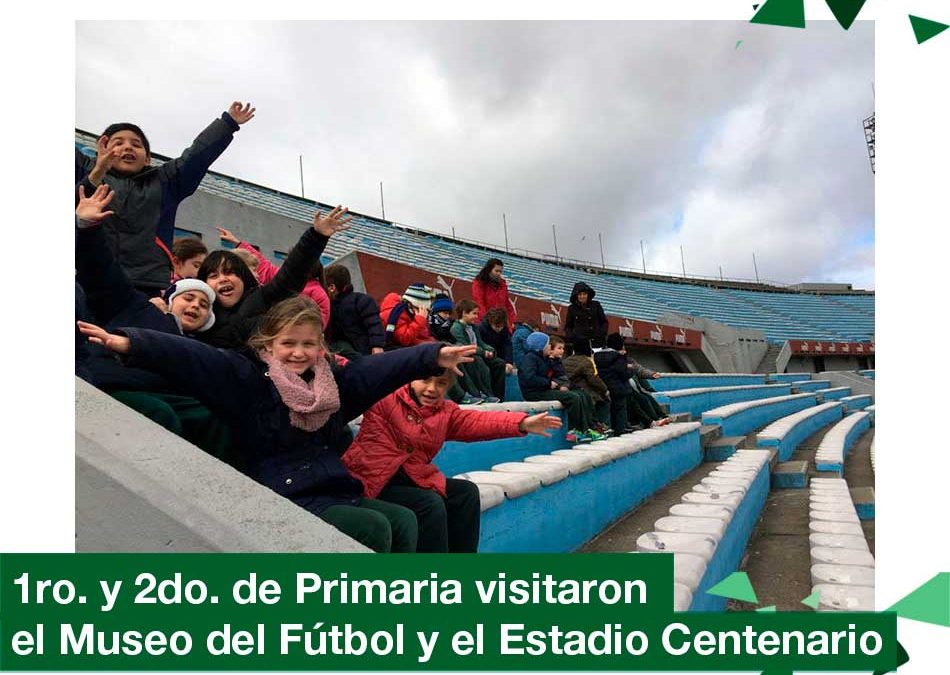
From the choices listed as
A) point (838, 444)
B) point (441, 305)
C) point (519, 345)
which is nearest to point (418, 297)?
point (441, 305)


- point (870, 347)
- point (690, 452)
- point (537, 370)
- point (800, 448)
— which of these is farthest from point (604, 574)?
point (870, 347)

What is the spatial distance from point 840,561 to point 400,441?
1.67 metres

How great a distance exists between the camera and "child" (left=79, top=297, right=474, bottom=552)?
55.8 inches

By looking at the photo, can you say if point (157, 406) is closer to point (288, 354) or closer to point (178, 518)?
point (288, 354)

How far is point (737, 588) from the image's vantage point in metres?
2.34

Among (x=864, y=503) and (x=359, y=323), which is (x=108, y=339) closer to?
(x=359, y=323)

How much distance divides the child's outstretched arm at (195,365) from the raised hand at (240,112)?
1771mm

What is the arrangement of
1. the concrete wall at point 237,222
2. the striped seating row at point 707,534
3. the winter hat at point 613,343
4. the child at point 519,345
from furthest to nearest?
the concrete wall at point 237,222 < the winter hat at point 613,343 < the child at point 519,345 < the striped seating row at point 707,534

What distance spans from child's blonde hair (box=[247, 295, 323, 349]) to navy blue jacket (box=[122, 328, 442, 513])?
58mm

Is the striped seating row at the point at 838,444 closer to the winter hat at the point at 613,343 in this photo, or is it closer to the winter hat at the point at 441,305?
the winter hat at the point at 613,343

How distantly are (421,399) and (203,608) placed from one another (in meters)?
1.03

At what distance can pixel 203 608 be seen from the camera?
3.34ft
